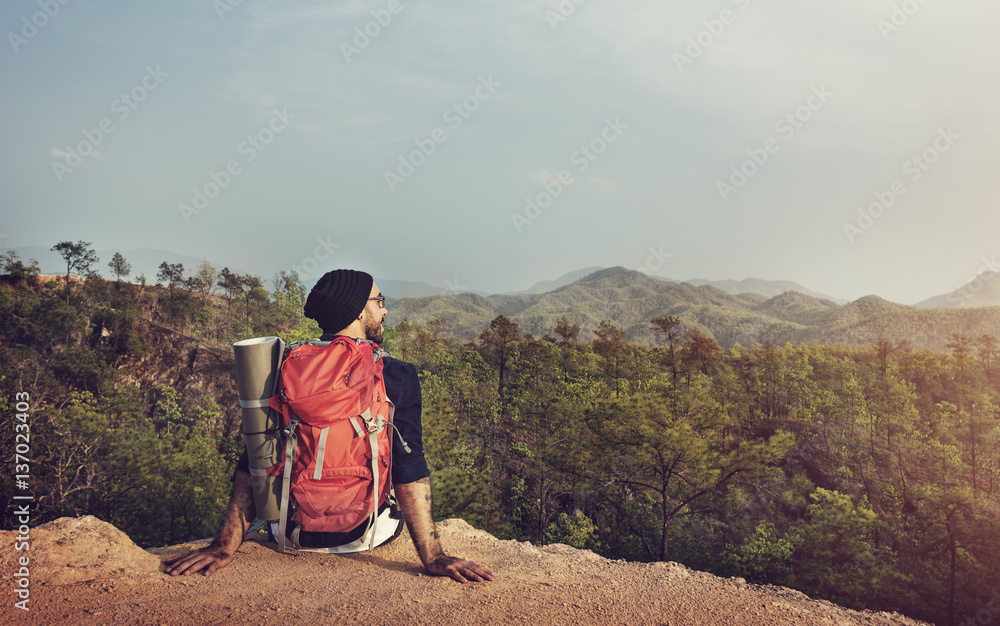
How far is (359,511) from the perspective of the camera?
347cm

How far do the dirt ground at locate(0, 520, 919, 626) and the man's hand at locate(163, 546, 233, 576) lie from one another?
0.23ft

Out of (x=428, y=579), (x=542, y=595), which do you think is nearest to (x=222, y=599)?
(x=428, y=579)

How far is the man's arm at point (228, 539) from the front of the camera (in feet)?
11.5

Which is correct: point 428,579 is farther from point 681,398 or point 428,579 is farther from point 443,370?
point 443,370

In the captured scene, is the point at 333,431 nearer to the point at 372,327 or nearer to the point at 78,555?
the point at 372,327

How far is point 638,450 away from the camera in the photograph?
76.0 ft

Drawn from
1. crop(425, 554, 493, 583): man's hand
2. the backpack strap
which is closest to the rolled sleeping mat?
the backpack strap

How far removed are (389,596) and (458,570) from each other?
488 millimetres

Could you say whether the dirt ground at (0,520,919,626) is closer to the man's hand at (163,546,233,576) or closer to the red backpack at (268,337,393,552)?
the man's hand at (163,546,233,576)

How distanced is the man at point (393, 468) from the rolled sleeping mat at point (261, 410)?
0.20m

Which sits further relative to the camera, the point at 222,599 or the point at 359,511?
the point at 359,511

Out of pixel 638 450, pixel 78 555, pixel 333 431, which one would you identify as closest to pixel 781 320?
pixel 638 450

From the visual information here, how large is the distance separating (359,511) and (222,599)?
0.88 meters

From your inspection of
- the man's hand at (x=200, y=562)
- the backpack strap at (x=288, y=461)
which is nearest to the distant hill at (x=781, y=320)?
the man's hand at (x=200, y=562)
